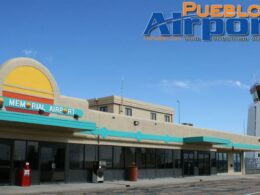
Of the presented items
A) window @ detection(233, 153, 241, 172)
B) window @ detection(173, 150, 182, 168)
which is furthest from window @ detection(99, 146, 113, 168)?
window @ detection(233, 153, 241, 172)

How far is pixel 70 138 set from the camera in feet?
96.2

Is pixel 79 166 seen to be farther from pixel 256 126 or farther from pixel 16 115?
pixel 256 126

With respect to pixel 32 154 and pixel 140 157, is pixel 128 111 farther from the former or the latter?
pixel 32 154

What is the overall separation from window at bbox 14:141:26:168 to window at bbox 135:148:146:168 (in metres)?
11.1

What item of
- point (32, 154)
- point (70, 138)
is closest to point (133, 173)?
point (70, 138)

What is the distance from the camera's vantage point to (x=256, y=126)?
92375 mm

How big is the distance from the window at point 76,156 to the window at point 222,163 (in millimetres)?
22914

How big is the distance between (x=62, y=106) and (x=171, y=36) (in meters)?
9.31

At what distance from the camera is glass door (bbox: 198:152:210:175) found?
143 ft

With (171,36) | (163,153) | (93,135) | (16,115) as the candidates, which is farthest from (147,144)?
(16,115)

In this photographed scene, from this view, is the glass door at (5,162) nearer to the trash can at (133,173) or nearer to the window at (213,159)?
the trash can at (133,173)

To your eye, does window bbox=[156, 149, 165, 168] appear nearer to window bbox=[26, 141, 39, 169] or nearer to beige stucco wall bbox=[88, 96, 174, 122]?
beige stucco wall bbox=[88, 96, 174, 122]

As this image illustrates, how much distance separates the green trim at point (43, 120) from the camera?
22.9 metres

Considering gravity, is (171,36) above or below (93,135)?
above
